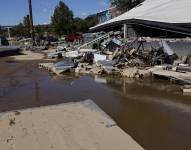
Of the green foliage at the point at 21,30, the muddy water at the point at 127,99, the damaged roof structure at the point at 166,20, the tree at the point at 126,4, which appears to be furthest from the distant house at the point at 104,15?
the muddy water at the point at 127,99

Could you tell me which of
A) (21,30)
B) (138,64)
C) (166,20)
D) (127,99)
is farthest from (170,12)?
(21,30)

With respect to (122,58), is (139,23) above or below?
above

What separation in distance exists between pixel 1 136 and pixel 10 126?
0.63 metres

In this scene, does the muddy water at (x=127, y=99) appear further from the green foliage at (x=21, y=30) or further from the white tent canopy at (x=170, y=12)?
the green foliage at (x=21, y=30)

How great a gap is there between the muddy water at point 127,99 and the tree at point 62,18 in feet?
118

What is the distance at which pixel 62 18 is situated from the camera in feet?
177

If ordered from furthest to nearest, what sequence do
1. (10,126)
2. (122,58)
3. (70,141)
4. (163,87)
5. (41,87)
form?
(122,58) → (41,87) → (163,87) → (10,126) → (70,141)

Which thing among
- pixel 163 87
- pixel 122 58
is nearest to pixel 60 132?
pixel 163 87

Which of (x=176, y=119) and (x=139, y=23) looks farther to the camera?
(x=139, y=23)

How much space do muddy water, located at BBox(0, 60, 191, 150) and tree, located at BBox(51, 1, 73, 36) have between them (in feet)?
118

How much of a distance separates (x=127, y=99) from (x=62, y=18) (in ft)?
143

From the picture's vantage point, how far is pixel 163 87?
13672mm

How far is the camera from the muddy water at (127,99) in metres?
7.89

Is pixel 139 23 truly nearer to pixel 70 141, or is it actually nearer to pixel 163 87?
pixel 163 87
